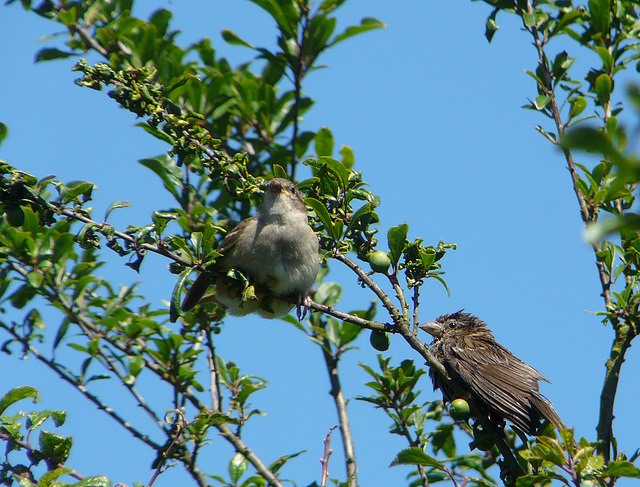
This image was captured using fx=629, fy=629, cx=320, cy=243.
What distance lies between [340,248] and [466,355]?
1125 mm

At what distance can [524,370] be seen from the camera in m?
3.84

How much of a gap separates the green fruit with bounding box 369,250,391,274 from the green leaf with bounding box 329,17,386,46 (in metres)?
2.01

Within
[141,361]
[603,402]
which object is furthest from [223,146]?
[603,402]

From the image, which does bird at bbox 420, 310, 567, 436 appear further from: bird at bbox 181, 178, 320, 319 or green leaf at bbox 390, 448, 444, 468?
bird at bbox 181, 178, 320, 319

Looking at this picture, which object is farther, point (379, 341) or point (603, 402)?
point (603, 402)

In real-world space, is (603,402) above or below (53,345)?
below

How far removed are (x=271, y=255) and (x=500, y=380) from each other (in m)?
1.68

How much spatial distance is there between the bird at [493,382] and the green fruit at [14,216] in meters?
2.41

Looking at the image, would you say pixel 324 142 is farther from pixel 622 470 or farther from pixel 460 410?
pixel 622 470

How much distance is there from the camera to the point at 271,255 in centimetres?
427

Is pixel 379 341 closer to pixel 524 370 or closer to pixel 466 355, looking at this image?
pixel 466 355

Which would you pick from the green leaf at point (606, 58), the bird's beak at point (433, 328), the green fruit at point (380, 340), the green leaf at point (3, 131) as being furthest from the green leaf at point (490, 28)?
the green leaf at point (3, 131)

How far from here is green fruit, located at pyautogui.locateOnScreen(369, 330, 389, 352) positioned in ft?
10.8

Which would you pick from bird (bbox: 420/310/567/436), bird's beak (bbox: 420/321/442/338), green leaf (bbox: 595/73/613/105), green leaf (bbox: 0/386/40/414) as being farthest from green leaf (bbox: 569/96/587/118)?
green leaf (bbox: 0/386/40/414)
